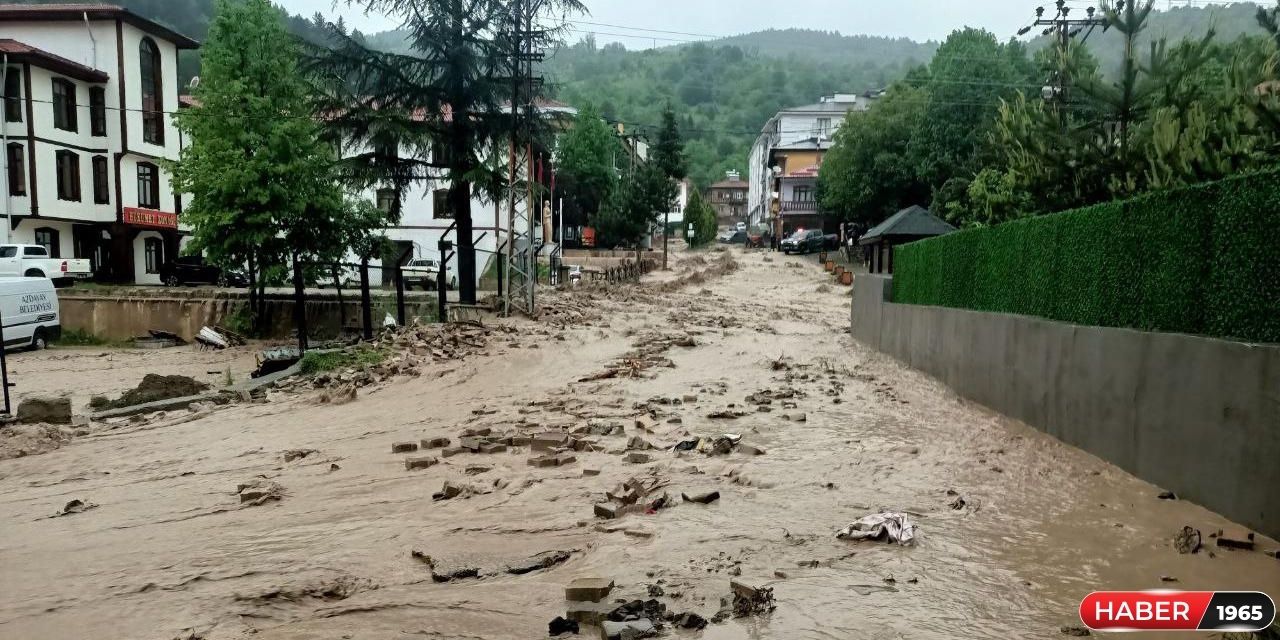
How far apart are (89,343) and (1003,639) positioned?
30.2 m

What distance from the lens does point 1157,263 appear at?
6.82 m

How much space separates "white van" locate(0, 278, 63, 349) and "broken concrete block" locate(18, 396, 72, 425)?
14.1 meters

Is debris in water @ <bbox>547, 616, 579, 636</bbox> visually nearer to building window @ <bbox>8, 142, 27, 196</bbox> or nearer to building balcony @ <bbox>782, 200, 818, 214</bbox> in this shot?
building window @ <bbox>8, 142, 27, 196</bbox>

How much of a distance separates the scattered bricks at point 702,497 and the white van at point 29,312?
2316cm

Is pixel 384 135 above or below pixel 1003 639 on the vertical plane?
above

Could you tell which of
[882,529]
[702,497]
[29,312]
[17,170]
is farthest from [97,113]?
[882,529]

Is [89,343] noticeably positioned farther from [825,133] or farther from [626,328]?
[825,133]

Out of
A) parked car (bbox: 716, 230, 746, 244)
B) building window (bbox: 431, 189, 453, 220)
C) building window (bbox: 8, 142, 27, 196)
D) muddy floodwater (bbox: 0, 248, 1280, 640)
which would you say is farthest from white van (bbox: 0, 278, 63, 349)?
parked car (bbox: 716, 230, 746, 244)

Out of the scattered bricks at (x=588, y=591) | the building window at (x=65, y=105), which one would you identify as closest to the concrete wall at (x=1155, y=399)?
the scattered bricks at (x=588, y=591)

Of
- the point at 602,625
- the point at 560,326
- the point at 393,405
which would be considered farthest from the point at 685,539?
the point at 560,326

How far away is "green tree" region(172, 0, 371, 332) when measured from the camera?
882 inches

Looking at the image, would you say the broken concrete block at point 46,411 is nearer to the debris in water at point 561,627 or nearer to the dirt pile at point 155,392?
the dirt pile at point 155,392

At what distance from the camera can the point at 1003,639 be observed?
3.93 meters

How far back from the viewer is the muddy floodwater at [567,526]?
14.3 feet
